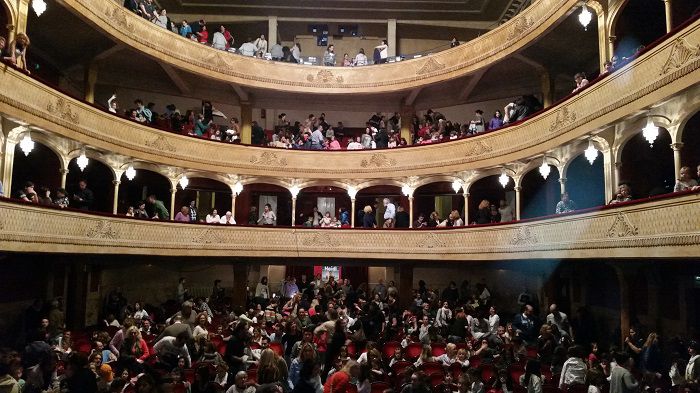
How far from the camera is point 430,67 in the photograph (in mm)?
19969

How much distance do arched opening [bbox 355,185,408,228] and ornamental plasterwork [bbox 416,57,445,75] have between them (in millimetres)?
4870

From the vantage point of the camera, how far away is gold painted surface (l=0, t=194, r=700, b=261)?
31.0ft

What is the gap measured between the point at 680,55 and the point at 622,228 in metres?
3.37

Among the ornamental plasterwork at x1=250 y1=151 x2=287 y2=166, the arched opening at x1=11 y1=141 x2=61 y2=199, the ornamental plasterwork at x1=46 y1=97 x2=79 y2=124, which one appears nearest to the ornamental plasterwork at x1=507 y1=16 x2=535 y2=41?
the ornamental plasterwork at x1=250 y1=151 x2=287 y2=166

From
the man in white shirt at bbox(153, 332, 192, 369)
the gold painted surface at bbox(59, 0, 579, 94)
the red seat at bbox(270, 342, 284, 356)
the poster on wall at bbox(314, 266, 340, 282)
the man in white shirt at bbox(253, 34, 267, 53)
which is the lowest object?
the red seat at bbox(270, 342, 284, 356)

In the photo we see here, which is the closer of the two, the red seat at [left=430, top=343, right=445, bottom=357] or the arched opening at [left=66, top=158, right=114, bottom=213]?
the red seat at [left=430, top=343, right=445, bottom=357]

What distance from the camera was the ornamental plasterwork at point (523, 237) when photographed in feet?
46.0

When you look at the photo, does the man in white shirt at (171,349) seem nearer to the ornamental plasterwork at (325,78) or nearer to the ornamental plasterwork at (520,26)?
the ornamental plasterwork at (520,26)

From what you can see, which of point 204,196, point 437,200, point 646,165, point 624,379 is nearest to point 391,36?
point 437,200

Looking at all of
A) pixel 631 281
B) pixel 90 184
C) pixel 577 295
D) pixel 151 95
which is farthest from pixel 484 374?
pixel 151 95

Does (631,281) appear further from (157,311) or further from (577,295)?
(157,311)

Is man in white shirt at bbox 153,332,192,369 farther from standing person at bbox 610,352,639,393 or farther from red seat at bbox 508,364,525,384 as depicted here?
standing person at bbox 610,352,639,393

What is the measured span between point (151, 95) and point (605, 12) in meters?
16.6

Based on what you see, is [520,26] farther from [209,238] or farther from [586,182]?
[209,238]
